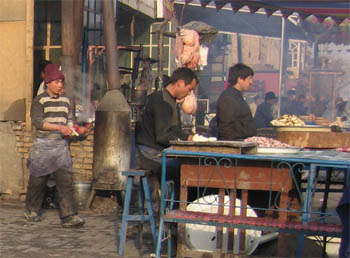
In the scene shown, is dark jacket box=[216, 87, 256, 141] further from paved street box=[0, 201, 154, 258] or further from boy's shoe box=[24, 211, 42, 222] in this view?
boy's shoe box=[24, 211, 42, 222]

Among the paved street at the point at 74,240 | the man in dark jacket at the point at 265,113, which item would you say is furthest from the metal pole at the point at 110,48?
the man in dark jacket at the point at 265,113

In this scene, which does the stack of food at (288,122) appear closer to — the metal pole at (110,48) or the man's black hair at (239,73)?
the man's black hair at (239,73)

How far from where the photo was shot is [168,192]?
20.3 ft

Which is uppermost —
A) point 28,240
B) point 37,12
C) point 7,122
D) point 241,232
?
point 37,12

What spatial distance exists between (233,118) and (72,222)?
2.29 m

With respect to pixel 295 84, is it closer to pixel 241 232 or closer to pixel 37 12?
pixel 37 12

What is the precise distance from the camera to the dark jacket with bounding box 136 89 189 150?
6.09 metres

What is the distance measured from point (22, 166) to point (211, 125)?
304 centimetres

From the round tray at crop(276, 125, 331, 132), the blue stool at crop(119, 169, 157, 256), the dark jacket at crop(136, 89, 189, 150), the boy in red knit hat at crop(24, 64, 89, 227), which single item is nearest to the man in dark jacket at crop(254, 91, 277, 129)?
the round tray at crop(276, 125, 331, 132)

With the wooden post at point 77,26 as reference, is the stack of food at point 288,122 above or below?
below

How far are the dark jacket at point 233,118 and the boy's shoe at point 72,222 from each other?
1.98 m

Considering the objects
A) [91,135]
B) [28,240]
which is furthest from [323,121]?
[28,240]

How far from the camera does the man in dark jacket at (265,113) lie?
12029mm

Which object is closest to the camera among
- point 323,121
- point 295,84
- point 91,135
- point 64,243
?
point 64,243
